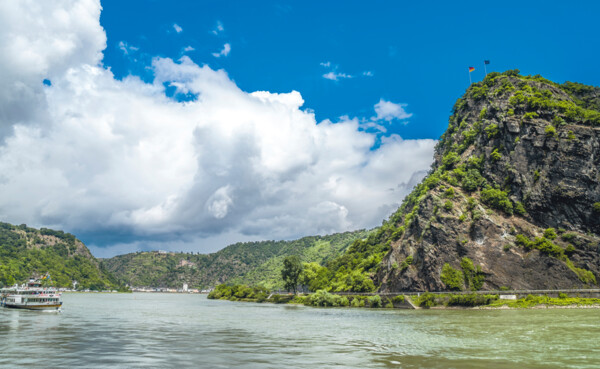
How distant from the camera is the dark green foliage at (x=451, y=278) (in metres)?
118

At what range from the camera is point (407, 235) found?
15075cm

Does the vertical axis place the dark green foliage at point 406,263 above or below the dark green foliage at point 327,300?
above

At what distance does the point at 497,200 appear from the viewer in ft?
454

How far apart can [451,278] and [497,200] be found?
35538mm

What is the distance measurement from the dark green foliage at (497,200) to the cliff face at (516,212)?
321 millimetres

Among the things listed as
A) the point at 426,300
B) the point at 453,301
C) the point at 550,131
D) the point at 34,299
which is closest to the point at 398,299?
the point at 426,300

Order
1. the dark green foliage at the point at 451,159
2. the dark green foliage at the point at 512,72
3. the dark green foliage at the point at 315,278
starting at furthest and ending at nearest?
1. the dark green foliage at the point at 512,72
2. the dark green foliage at the point at 315,278
3. the dark green foliage at the point at 451,159

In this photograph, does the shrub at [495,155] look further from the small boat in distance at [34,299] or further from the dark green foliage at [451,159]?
the small boat in distance at [34,299]

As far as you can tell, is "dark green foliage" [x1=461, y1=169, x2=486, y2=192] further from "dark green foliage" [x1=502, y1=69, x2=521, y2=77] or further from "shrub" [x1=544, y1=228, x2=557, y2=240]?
"dark green foliage" [x1=502, y1=69, x2=521, y2=77]

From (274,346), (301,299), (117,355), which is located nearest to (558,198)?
(301,299)

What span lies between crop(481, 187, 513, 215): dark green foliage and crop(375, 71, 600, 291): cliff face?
32cm

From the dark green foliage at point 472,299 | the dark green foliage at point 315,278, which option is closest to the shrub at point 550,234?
the dark green foliage at point 472,299

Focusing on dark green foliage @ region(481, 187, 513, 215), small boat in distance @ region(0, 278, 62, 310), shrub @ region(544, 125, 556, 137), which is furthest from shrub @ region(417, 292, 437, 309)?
small boat in distance @ region(0, 278, 62, 310)

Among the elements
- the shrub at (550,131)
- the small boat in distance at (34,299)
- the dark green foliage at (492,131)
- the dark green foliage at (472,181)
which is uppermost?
the dark green foliage at (492,131)
